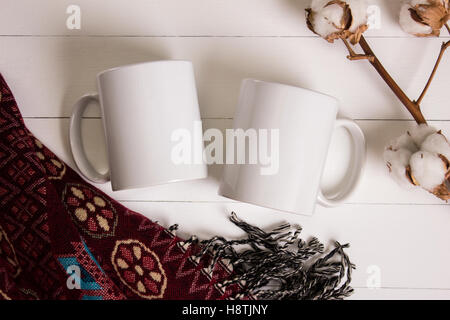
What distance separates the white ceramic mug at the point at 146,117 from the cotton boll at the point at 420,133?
0.31 m

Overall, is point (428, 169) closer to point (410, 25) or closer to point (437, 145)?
point (437, 145)

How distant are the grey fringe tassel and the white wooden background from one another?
0.02 metres

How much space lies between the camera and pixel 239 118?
1.81 ft

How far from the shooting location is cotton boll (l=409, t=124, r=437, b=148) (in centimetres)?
59

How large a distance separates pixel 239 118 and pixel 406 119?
27 cm

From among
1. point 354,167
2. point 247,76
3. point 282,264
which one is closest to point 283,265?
point 282,264

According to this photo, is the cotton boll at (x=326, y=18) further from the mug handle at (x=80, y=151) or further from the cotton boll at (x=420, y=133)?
the mug handle at (x=80, y=151)

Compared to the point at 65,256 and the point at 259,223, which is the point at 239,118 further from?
the point at 65,256

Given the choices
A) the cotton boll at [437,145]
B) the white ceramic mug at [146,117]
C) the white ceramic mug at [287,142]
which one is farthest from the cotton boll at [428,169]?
the white ceramic mug at [146,117]

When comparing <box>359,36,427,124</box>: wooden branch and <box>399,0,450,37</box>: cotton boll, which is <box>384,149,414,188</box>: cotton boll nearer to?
<box>359,36,427,124</box>: wooden branch

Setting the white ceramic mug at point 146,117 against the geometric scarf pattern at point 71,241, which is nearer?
the white ceramic mug at point 146,117

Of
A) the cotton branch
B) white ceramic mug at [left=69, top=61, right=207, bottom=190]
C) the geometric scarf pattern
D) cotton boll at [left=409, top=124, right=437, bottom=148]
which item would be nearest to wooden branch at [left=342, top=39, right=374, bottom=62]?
the cotton branch

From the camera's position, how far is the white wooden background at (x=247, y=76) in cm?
64
